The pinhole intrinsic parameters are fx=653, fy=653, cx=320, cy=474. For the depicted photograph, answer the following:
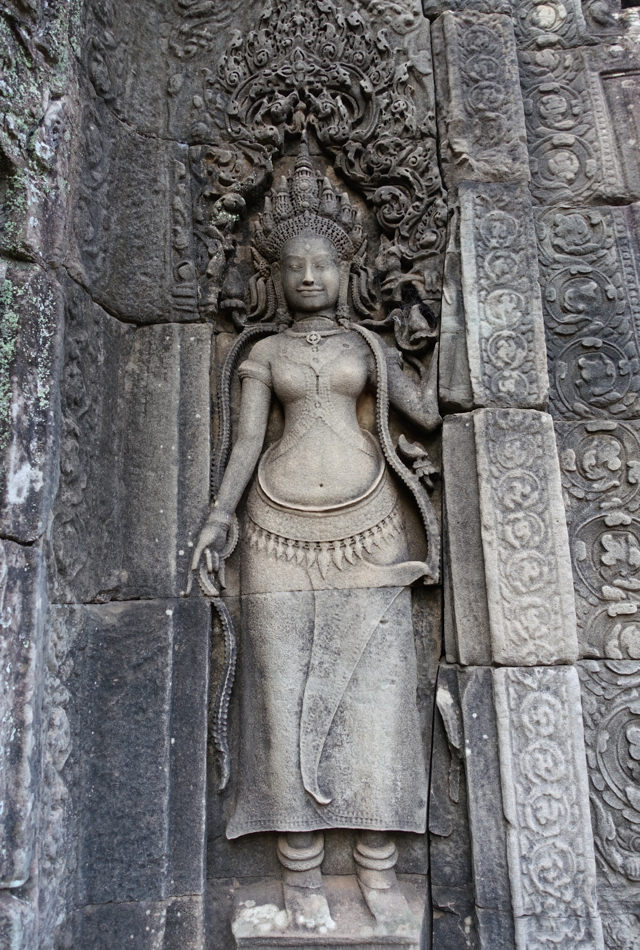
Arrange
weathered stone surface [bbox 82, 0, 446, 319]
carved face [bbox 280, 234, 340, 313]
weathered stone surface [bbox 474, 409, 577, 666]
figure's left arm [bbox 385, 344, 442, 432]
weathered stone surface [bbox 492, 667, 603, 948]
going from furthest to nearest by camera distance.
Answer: weathered stone surface [bbox 82, 0, 446, 319] < carved face [bbox 280, 234, 340, 313] < figure's left arm [bbox 385, 344, 442, 432] < weathered stone surface [bbox 474, 409, 577, 666] < weathered stone surface [bbox 492, 667, 603, 948]

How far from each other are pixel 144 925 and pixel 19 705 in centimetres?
116

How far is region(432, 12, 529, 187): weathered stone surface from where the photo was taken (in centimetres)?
351

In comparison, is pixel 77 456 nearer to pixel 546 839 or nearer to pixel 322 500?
pixel 322 500

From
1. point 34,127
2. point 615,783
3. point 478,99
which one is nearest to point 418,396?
point 478,99

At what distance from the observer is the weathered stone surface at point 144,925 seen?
271 cm

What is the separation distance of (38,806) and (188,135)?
347 centimetres

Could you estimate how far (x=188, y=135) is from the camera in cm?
376

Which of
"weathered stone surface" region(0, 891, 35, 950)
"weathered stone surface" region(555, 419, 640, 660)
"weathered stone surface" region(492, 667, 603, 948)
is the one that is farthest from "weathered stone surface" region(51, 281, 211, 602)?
"weathered stone surface" region(555, 419, 640, 660)

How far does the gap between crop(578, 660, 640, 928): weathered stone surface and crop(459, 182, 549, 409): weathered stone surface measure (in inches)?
52.9

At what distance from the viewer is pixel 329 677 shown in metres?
3.02

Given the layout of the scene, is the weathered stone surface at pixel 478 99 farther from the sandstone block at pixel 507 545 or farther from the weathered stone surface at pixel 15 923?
the weathered stone surface at pixel 15 923

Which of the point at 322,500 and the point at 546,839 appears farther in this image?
the point at 322,500

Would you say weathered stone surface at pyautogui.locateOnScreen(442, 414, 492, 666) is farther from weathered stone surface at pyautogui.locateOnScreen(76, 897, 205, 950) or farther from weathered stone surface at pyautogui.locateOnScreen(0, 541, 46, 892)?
weathered stone surface at pyautogui.locateOnScreen(0, 541, 46, 892)

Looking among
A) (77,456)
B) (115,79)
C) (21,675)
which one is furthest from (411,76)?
(21,675)
